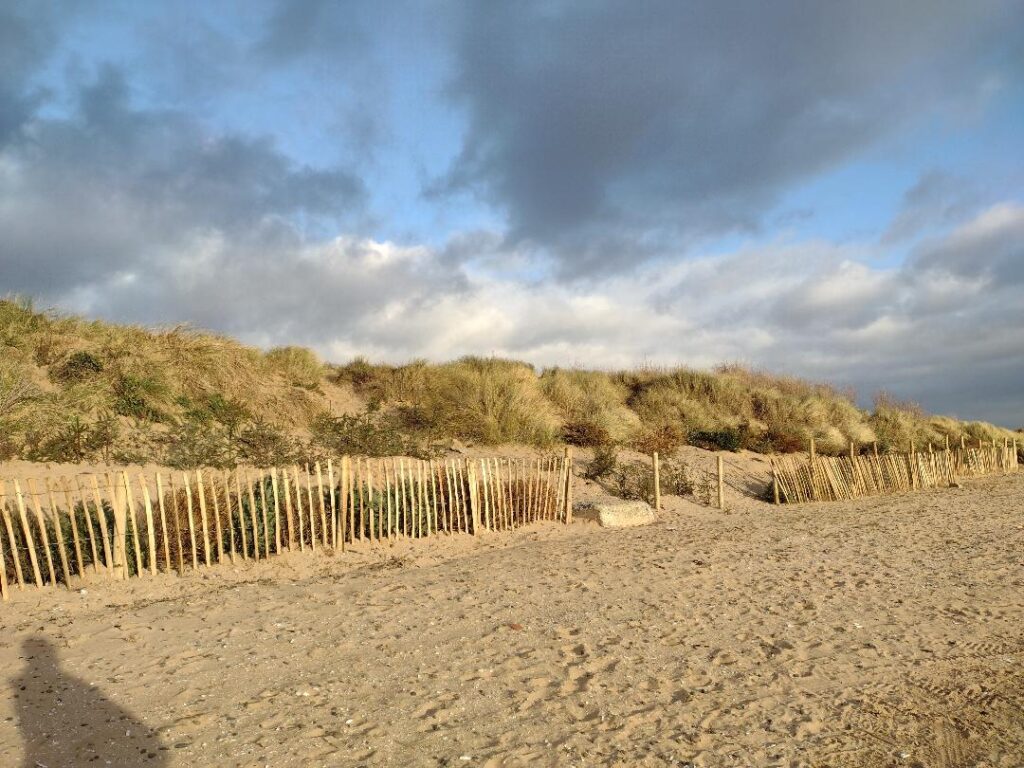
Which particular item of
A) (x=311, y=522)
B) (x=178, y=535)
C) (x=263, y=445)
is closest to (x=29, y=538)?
(x=178, y=535)

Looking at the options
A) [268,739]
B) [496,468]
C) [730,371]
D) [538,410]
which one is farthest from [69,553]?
[730,371]

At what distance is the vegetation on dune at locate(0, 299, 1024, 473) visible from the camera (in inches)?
478

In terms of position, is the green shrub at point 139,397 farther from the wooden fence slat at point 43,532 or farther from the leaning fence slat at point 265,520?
the wooden fence slat at point 43,532

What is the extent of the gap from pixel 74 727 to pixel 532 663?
301cm

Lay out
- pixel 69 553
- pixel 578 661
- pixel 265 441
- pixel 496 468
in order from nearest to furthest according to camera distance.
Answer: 1. pixel 578 661
2. pixel 69 553
3. pixel 496 468
4. pixel 265 441

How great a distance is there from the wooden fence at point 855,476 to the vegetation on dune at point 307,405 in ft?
9.96

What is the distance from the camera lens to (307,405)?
16266mm

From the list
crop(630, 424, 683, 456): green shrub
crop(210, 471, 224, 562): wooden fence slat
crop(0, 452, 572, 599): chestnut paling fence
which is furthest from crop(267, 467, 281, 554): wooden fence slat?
crop(630, 424, 683, 456): green shrub

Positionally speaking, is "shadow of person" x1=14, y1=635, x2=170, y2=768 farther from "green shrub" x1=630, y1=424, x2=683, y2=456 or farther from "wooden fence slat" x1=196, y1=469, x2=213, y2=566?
"green shrub" x1=630, y1=424, x2=683, y2=456

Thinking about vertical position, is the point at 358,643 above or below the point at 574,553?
above

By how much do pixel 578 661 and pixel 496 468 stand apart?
239 inches

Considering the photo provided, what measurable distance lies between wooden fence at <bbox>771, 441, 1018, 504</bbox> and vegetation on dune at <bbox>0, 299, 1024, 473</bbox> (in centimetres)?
303

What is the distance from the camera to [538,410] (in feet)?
62.1

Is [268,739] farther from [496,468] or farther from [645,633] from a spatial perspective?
[496,468]
